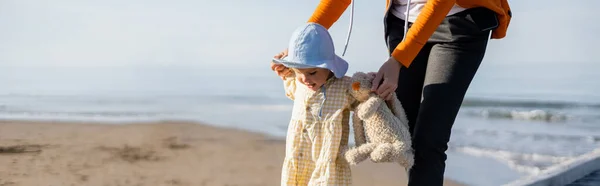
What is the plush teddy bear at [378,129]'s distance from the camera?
2.42 metres

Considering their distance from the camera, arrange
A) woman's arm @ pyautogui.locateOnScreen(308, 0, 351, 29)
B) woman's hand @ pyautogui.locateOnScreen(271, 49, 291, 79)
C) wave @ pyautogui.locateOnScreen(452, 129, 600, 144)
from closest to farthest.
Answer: woman's hand @ pyautogui.locateOnScreen(271, 49, 291, 79) → woman's arm @ pyautogui.locateOnScreen(308, 0, 351, 29) → wave @ pyautogui.locateOnScreen(452, 129, 600, 144)

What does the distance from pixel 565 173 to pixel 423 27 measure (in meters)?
2.49

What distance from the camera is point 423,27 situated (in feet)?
7.89

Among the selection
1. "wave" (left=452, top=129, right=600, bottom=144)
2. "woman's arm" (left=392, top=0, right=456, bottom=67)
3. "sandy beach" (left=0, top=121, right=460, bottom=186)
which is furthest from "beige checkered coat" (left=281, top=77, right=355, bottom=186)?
"wave" (left=452, top=129, right=600, bottom=144)

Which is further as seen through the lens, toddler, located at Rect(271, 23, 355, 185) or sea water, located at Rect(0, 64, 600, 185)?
sea water, located at Rect(0, 64, 600, 185)

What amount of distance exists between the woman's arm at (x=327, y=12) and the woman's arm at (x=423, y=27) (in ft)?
1.35

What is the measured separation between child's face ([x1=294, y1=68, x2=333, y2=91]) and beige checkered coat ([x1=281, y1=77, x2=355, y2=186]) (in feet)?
0.08

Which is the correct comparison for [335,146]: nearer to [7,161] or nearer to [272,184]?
[272,184]

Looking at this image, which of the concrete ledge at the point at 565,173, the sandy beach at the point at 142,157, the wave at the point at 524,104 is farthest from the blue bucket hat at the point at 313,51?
the wave at the point at 524,104

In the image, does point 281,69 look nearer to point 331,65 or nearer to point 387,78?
point 331,65

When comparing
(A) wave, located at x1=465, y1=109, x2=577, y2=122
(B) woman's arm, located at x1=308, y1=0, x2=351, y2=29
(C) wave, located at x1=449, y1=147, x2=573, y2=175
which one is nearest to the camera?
(B) woman's arm, located at x1=308, y1=0, x2=351, y2=29

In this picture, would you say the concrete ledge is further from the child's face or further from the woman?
the child's face

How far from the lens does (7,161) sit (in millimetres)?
6465

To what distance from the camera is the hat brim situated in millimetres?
2424
